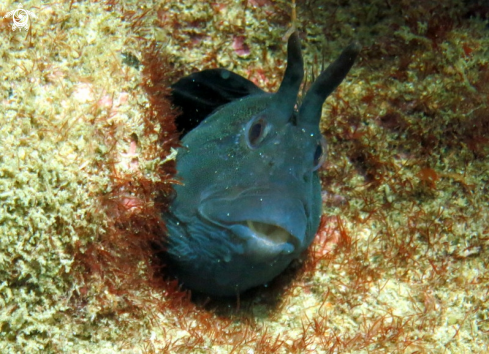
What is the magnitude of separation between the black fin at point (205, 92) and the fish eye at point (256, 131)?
108cm

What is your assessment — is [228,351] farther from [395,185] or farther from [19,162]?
[395,185]

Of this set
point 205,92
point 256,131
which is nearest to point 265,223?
point 256,131

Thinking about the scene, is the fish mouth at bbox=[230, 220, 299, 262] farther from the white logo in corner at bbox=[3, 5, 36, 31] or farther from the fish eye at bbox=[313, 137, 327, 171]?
the white logo in corner at bbox=[3, 5, 36, 31]

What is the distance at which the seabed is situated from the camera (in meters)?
2.46

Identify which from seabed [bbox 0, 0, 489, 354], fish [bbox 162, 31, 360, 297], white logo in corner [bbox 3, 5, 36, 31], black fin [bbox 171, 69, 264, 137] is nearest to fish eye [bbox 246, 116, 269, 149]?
fish [bbox 162, 31, 360, 297]

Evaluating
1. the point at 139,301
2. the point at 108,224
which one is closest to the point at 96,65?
the point at 108,224

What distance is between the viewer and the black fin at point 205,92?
4.39m

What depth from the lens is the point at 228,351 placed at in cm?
293

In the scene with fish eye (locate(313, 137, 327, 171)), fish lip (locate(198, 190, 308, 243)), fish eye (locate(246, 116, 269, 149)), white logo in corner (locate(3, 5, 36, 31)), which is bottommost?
fish lip (locate(198, 190, 308, 243))

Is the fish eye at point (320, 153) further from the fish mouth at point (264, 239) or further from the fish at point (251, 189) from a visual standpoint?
the fish mouth at point (264, 239)

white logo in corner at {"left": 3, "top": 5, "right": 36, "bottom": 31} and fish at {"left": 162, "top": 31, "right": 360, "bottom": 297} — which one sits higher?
white logo in corner at {"left": 3, "top": 5, "right": 36, "bottom": 31}

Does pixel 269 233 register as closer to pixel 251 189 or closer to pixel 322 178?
pixel 251 189

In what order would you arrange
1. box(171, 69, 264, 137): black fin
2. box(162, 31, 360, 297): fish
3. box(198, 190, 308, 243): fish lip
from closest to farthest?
Answer: box(198, 190, 308, 243): fish lip < box(162, 31, 360, 297): fish < box(171, 69, 264, 137): black fin

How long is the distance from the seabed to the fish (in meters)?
0.27
